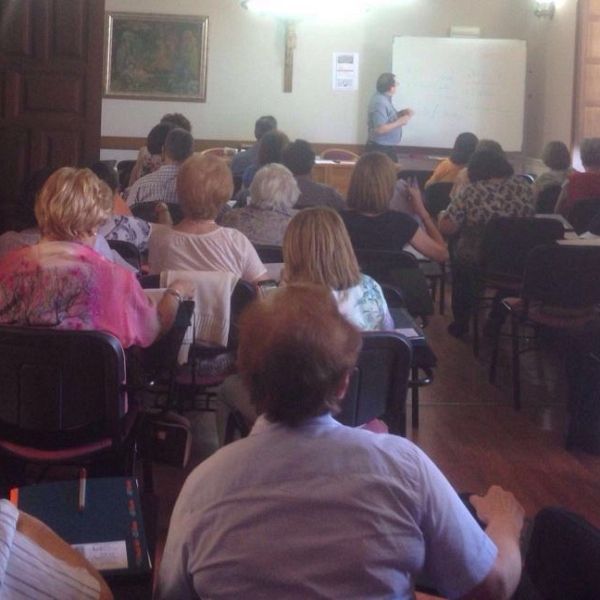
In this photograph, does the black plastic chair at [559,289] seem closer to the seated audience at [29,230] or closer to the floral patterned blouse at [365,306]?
the floral patterned blouse at [365,306]

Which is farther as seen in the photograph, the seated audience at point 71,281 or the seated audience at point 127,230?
the seated audience at point 127,230

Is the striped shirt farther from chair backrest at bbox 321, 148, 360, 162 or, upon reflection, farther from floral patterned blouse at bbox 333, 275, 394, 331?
chair backrest at bbox 321, 148, 360, 162

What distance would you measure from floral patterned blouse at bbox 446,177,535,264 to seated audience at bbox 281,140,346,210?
2.31 ft

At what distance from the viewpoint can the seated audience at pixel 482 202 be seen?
557cm

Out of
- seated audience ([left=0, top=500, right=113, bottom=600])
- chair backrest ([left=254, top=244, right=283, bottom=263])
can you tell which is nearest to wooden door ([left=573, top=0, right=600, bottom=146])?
chair backrest ([left=254, top=244, right=283, bottom=263])

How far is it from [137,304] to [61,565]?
61.1 inches

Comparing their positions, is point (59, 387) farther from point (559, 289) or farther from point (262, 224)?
point (559, 289)

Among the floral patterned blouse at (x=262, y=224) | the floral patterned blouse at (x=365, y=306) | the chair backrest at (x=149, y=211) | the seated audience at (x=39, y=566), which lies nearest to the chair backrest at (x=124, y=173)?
the chair backrest at (x=149, y=211)

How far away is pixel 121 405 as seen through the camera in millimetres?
2660

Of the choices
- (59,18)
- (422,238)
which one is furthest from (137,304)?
(59,18)

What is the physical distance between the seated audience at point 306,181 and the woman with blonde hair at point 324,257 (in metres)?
2.55

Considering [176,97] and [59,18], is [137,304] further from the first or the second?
[176,97]

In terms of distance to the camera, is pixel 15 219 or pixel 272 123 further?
pixel 272 123

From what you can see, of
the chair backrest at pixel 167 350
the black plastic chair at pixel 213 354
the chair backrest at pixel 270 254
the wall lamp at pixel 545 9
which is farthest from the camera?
the wall lamp at pixel 545 9
